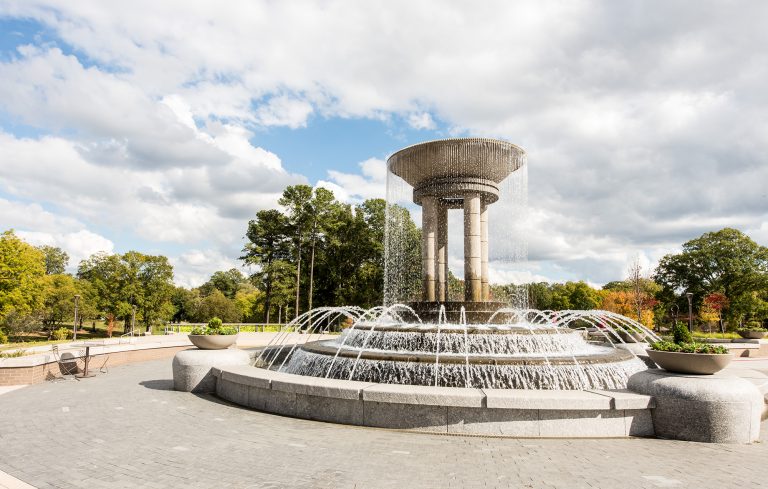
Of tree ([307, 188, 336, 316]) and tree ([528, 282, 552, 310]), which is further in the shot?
tree ([528, 282, 552, 310])

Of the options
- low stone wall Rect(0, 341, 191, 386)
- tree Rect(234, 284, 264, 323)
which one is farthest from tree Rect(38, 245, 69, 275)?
low stone wall Rect(0, 341, 191, 386)

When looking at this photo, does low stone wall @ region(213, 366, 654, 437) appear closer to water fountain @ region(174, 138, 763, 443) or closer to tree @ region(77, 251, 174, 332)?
water fountain @ region(174, 138, 763, 443)

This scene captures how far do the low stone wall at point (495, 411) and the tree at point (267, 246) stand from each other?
41.7 m

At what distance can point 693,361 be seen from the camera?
25.5 ft

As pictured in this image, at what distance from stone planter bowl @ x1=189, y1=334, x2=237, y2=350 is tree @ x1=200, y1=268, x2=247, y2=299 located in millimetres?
97022

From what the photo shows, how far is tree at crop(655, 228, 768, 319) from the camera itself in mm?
46656

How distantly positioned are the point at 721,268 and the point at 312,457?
5999 centimetres

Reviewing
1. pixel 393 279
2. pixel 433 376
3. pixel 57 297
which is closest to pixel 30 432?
pixel 433 376

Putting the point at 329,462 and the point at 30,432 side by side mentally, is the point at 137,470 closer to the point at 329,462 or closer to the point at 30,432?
the point at 329,462

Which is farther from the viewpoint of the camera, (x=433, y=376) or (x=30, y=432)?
(x=433, y=376)

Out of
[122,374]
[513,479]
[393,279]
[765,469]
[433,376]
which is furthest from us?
[393,279]

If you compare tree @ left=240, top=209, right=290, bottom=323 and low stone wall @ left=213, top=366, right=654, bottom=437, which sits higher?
tree @ left=240, top=209, right=290, bottom=323

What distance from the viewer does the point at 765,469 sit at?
5.99m

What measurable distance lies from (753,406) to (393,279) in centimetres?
4167
